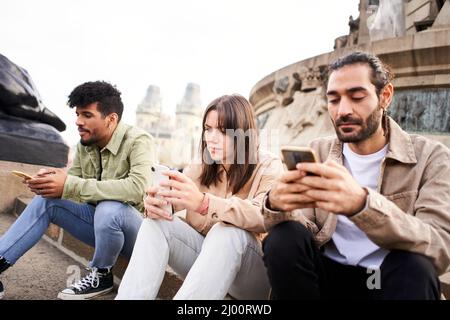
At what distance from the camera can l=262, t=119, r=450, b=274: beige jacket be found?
1.16m

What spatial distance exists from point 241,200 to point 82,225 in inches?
52.8

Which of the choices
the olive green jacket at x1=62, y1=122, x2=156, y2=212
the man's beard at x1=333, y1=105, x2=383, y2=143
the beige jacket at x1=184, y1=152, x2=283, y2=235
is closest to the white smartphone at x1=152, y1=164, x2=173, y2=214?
the beige jacket at x1=184, y1=152, x2=283, y2=235

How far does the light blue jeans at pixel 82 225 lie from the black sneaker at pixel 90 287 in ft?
0.20

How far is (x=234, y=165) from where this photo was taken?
191 centimetres

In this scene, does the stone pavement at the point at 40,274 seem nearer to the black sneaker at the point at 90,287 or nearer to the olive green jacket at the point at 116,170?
the black sneaker at the point at 90,287

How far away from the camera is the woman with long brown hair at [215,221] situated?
1.46m

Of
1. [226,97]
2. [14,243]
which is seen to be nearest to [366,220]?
[226,97]

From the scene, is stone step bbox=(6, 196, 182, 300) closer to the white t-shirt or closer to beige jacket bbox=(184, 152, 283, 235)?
beige jacket bbox=(184, 152, 283, 235)

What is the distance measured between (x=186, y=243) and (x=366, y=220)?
89cm

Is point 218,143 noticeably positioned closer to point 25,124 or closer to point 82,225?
point 82,225

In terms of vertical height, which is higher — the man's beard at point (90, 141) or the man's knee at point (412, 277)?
the man's beard at point (90, 141)

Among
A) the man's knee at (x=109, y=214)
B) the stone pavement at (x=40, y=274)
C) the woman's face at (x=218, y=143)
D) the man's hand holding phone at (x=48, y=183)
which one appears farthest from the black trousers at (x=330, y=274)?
the man's hand holding phone at (x=48, y=183)

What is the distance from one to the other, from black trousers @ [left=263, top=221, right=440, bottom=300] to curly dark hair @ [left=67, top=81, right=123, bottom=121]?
1699mm

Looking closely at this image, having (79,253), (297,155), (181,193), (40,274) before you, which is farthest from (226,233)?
(79,253)
